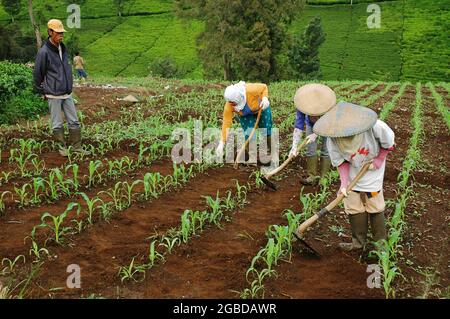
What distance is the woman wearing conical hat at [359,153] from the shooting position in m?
3.53

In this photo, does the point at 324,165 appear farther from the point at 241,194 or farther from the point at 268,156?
the point at 241,194

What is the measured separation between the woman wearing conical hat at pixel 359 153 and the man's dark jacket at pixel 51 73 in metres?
3.98

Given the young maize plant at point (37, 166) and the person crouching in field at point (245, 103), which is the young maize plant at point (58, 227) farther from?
the person crouching in field at point (245, 103)

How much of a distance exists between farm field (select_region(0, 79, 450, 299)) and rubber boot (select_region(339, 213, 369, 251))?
0.27ft

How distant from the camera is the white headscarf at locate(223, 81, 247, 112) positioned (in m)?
5.60

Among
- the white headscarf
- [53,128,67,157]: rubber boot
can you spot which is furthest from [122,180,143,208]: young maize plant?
[53,128,67,157]: rubber boot

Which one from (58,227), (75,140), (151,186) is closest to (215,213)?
(151,186)

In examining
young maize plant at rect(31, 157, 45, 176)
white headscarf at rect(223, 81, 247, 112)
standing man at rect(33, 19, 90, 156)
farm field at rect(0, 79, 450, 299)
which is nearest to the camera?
farm field at rect(0, 79, 450, 299)

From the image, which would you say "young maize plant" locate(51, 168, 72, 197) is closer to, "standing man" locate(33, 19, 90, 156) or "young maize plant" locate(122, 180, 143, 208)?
"young maize plant" locate(122, 180, 143, 208)

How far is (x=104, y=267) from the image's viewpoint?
→ 3.55 m

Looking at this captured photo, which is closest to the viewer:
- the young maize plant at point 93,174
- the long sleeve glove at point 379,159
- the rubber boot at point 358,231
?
the long sleeve glove at point 379,159

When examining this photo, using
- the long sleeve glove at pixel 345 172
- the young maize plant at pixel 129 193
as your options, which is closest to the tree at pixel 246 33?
the young maize plant at pixel 129 193
